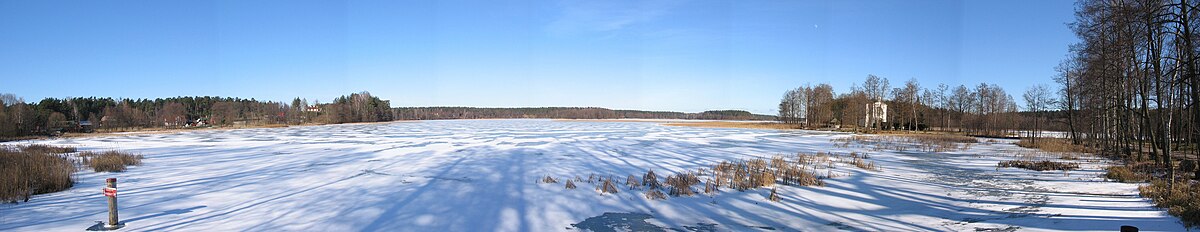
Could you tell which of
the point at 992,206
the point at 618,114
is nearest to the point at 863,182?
the point at 992,206

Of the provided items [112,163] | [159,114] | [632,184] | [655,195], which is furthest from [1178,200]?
[159,114]

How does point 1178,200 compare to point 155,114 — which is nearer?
point 1178,200

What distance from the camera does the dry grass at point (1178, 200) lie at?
20.1ft

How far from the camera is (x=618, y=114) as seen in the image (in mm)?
178875

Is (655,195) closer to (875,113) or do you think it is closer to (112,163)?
(112,163)

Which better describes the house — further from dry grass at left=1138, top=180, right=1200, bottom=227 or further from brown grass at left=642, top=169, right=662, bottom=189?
brown grass at left=642, top=169, right=662, bottom=189

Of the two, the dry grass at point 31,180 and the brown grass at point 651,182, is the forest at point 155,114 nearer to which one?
the dry grass at point 31,180

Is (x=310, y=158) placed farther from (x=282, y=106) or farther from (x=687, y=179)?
(x=282, y=106)

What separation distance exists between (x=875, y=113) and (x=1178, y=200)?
169 ft

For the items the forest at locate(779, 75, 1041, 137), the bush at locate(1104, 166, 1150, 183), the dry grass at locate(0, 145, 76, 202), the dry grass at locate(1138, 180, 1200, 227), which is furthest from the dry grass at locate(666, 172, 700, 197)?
the forest at locate(779, 75, 1041, 137)

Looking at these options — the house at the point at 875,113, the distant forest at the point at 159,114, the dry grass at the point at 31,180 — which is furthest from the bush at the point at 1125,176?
the distant forest at the point at 159,114

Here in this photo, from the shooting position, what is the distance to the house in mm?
53312

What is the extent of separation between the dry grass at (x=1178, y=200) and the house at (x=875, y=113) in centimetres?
4681

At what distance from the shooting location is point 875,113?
54562mm
